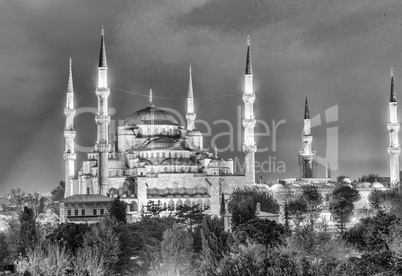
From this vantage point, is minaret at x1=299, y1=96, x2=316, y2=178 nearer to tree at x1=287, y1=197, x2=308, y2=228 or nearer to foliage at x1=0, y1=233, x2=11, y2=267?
tree at x1=287, y1=197, x2=308, y2=228

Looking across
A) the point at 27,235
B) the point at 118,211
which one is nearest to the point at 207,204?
the point at 118,211

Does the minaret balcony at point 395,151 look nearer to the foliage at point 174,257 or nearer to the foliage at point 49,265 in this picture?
the foliage at point 174,257

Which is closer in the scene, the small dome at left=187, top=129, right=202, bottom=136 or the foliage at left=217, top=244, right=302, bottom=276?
the foliage at left=217, top=244, right=302, bottom=276

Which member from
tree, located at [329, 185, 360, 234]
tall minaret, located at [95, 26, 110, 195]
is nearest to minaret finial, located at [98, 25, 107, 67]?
tall minaret, located at [95, 26, 110, 195]

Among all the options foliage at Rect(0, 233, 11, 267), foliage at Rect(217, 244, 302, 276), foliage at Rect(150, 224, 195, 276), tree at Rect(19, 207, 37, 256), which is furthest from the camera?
foliage at Rect(0, 233, 11, 267)

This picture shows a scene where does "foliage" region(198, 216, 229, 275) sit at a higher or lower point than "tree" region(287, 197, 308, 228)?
lower

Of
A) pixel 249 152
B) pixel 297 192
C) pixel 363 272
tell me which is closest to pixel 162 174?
pixel 249 152

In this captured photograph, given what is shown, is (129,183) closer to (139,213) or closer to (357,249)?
(139,213)

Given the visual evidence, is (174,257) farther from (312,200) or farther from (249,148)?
(249,148)
